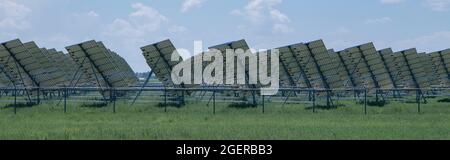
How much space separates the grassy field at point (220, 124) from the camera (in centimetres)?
1769

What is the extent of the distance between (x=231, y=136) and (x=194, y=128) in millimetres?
3208

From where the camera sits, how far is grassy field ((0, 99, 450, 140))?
17688 millimetres

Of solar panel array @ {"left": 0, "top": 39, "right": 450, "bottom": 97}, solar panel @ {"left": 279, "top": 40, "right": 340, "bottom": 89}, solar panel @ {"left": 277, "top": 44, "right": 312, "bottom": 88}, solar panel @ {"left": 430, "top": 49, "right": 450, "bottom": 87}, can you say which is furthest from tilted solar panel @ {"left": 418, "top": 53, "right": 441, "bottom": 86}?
solar panel @ {"left": 279, "top": 40, "right": 340, "bottom": 89}

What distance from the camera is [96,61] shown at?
34781 mm

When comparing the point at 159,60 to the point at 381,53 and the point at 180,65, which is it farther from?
the point at 381,53

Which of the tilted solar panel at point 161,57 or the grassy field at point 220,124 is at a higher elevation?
the tilted solar panel at point 161,57

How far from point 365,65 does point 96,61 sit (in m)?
15.3

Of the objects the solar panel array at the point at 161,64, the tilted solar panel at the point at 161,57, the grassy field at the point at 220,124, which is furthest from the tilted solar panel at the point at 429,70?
the tilted solar panel at the point at 161,57

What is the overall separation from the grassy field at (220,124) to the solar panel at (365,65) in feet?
22.3

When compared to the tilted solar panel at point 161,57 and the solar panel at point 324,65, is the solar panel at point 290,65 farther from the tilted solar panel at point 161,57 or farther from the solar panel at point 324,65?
the tilted solar panel at point 161,57

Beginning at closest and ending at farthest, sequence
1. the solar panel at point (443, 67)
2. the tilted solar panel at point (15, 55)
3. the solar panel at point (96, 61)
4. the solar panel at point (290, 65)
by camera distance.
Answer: the tilted solar panel at point (15, 55)
the solar panel at point (96, 61)
the solar panel at point (290, 65)
the solar panel at point (443, 67)

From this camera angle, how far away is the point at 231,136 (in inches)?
680

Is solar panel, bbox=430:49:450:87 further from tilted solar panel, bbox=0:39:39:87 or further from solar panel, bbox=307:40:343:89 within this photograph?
tilted solar panel, bbox=0:39:39:87
